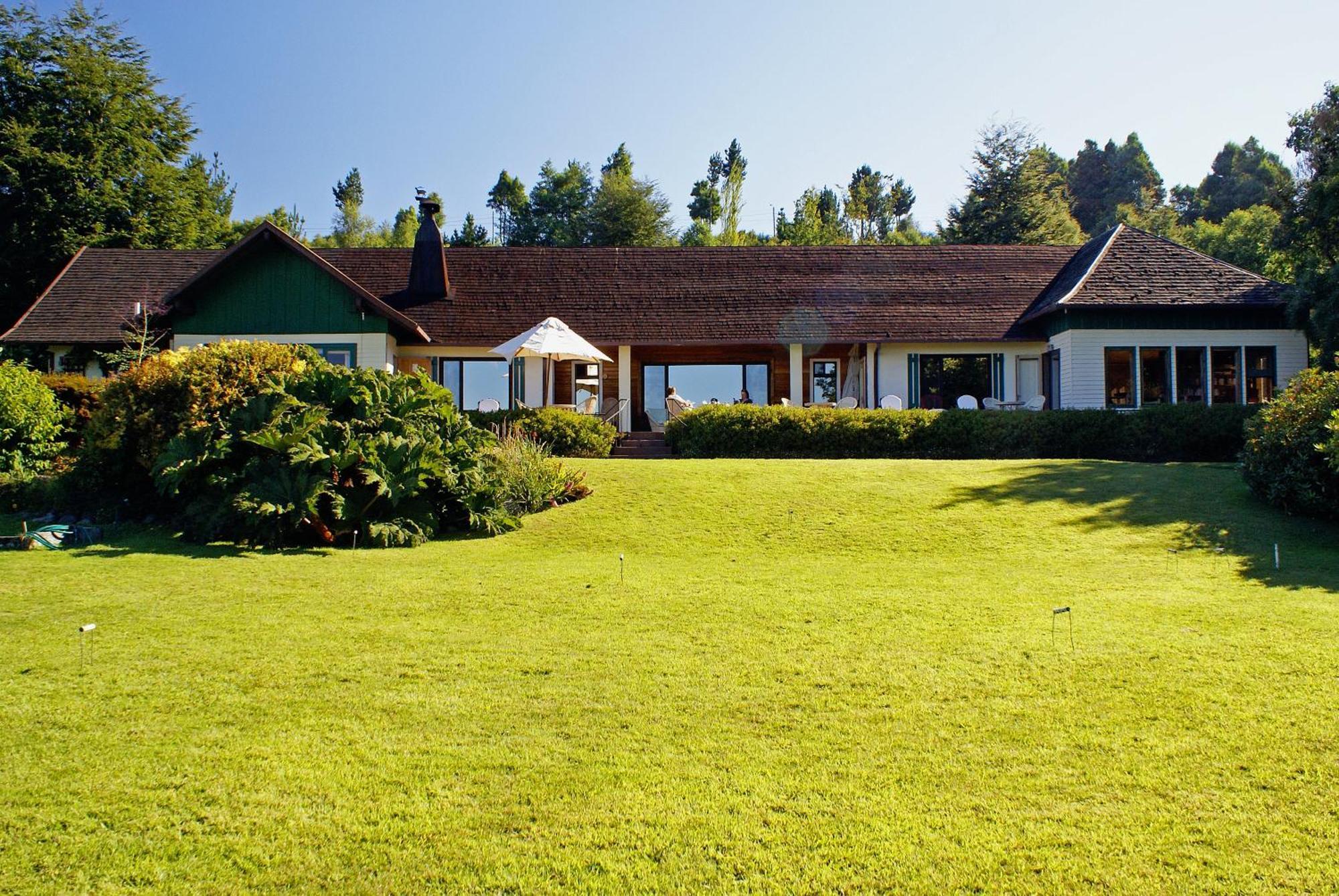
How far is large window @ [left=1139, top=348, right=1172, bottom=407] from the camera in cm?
2194

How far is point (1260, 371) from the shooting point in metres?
21.9

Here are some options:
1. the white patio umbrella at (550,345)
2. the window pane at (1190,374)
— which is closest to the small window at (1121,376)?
the window pane at (1190,374)

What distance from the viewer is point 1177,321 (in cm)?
2191

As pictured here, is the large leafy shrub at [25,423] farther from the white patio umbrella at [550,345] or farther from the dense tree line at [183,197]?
the dense tree line at [183,197]

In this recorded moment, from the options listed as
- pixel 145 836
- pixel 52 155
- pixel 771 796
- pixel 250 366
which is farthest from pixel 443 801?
pixel 52 155

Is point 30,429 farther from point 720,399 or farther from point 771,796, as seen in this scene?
point 720,399

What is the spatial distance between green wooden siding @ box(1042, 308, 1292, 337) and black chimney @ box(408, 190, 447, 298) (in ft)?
54.0

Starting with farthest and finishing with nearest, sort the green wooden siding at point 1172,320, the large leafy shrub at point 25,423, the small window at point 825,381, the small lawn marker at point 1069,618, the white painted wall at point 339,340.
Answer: the small window at point 825,381
the white painted wall at point 339,340
the green wooden siding at point 1172,320
the large leafy shrub at point 25,423
the small lawn marker at point 1069,618

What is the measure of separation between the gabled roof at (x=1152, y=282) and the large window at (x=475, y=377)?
14157 millimetres

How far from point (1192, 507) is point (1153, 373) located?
37.2ft

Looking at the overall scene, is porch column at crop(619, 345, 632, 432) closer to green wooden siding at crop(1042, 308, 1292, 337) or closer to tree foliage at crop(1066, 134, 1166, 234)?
green wooden siding at crop(1042, 308, 1292, 337)

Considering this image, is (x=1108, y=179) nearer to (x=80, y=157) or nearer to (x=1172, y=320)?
(x=1172, y=320)

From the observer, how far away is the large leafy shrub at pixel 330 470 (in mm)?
10367

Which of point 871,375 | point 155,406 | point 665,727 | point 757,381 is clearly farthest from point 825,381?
point 665,727
